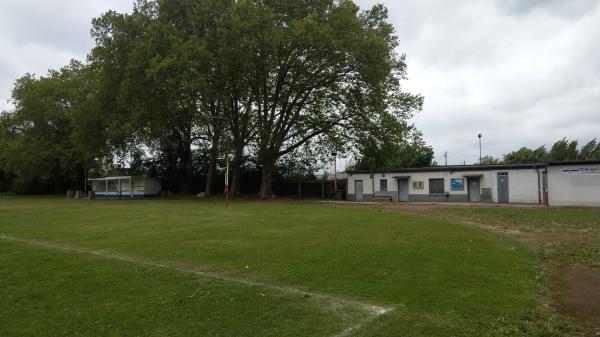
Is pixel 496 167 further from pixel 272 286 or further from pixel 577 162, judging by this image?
pixel 272 286

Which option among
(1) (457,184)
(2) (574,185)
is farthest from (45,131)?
(2) (574,185)

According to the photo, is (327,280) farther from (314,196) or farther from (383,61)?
(314,196)

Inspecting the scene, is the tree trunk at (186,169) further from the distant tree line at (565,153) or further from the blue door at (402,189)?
the distant tree line at (565,153)

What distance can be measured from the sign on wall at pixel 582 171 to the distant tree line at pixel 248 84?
38.9ft

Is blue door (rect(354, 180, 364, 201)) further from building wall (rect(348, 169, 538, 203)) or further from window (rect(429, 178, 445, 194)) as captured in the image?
window (rect(429, 178, 445, 194))

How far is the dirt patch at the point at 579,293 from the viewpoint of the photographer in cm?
556

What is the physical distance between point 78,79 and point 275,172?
2543cm

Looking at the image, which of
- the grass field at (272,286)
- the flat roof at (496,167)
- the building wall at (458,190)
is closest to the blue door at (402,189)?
the building wall at (458,190)

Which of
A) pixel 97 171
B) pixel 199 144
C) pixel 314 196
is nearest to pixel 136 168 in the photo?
pixel 97 171

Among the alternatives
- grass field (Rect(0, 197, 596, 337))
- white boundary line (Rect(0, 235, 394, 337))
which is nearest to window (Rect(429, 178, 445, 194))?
grass field (Rect(0, 197, 596, 337))

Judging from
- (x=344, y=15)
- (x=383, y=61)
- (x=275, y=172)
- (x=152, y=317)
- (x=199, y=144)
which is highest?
(x=344, y=15)

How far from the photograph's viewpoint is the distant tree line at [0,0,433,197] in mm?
30406

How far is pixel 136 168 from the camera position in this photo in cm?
4988

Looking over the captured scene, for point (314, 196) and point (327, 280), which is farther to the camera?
point (314, 196)
